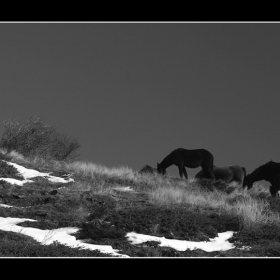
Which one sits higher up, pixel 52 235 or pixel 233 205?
pixel 52 235

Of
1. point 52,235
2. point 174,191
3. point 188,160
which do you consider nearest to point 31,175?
point 174,191

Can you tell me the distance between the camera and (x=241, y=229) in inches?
472

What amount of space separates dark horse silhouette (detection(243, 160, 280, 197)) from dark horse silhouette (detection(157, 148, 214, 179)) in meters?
5.00

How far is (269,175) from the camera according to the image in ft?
68.5

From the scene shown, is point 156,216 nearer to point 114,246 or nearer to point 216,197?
point 114,246

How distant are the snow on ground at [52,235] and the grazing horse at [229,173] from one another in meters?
17.3

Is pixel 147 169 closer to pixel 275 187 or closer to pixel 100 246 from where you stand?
pixel 275 187

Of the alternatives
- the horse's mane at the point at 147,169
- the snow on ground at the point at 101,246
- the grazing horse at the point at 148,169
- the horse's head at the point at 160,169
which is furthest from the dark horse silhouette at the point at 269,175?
the snow on ground at the point at 101,246

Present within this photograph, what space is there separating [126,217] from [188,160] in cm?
1467

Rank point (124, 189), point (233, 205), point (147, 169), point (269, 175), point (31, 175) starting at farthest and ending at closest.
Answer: point (147, 169) < point (269, 175) < point (31, 175) < point (124, 189) < point (233, 205)

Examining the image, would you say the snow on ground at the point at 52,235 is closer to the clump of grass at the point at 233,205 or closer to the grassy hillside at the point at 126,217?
the grassy hillside at the point at 126,217

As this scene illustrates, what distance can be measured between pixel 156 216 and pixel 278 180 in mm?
9510

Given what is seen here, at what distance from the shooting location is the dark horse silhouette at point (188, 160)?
87.4 feet

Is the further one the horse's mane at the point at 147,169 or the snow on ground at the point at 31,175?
the horse's mane at the point at 147,169
